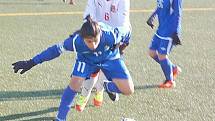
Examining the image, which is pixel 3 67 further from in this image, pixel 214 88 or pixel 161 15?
pixel 214 88

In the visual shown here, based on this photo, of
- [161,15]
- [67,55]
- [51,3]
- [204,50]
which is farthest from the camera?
[51,3]

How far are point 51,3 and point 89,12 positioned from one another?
24.5ft

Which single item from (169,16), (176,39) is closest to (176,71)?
(176,39)

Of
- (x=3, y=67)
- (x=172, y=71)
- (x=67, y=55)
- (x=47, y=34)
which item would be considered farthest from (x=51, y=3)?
(x=172, y=71)

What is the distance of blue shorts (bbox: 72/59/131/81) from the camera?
445 cm

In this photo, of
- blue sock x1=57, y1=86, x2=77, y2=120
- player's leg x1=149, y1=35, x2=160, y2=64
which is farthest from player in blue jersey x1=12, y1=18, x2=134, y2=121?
player's leg x1=149, y1=35, x2=160, y2=64

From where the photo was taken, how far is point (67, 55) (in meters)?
7.23

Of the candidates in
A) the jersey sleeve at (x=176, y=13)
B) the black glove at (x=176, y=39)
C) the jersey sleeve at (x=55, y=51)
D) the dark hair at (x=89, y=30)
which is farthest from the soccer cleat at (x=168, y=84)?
the dark hair at (x=89, y=30)

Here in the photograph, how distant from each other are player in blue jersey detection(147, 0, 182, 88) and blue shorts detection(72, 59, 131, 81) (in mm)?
1352

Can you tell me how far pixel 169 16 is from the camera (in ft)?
18.8

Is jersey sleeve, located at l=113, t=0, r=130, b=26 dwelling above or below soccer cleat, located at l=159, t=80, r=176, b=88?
above

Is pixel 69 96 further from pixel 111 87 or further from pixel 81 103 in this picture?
pixel 111 87

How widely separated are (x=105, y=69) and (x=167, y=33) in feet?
4.89

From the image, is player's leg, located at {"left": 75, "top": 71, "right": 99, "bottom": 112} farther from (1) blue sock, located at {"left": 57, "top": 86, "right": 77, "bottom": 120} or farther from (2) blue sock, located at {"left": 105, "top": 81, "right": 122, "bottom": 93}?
(1) blue sock, located at {"left": 57, "top": 86, "right": 77, "bottom": 120}
